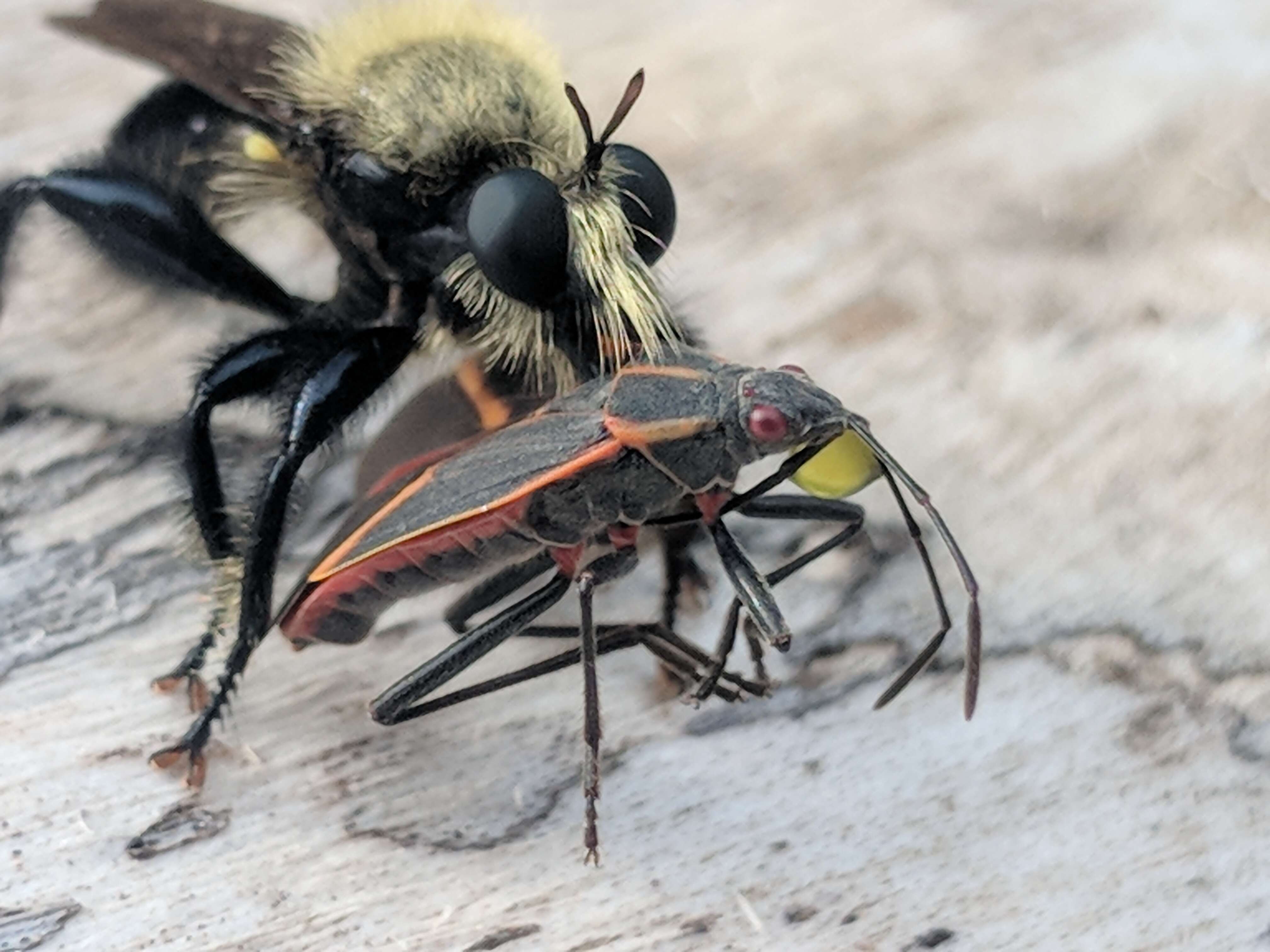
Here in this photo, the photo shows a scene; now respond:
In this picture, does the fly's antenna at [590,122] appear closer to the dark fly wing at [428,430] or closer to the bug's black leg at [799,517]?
the dark fly wing at [428,430]

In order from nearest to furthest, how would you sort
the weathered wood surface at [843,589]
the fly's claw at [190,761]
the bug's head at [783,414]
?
1. the weathered wood surface at [843,589]
2. the bug's head at [783,414]
3. the fly's claw at [190,761]

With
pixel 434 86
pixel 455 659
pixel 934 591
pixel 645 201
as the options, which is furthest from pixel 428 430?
pixel 934 591

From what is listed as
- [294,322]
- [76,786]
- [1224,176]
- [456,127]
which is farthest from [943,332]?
[76,786]

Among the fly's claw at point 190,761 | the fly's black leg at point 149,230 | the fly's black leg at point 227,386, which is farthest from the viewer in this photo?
the fly's black leg at point 149,230

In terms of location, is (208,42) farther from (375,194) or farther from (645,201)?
(645,201)

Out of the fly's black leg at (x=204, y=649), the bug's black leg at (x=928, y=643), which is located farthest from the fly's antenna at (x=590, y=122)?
the fly's black leg at (x=204, y=649)

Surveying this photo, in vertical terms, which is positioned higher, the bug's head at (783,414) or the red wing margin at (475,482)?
the bug's head at (783,414)

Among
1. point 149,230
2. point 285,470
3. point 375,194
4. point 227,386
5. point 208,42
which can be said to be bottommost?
point 285,470
